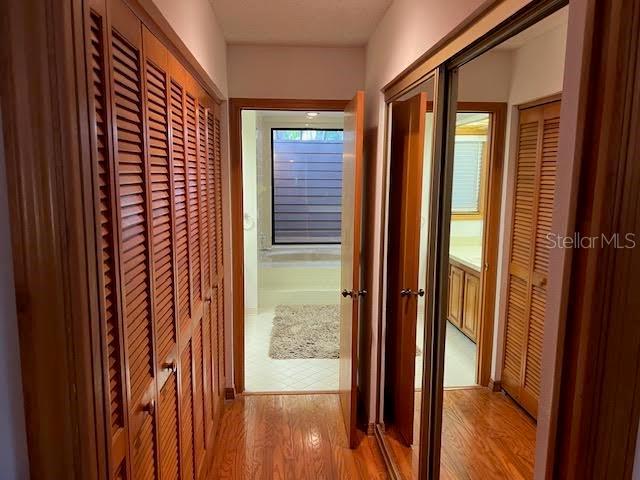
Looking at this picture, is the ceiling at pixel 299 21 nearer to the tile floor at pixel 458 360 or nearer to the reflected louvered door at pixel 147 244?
the reflected louvered door at pixel 147 244

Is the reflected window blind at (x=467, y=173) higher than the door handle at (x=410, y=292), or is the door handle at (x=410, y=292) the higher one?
the reflected window blind at (x=467, y=173)

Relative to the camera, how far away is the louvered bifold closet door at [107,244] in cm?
77

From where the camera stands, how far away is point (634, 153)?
63 centimetres

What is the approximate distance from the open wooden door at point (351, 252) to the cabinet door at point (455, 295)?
73 cm

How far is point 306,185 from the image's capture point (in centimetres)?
555

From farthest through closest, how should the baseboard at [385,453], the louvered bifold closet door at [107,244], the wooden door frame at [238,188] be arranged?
1. the wooden door frame at [238,188]
2. the baseboard at [385,453]
3. the louvered bifold closet door at [107,244]

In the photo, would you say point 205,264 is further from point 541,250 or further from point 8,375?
point 541,250

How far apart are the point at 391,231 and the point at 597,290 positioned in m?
1.69

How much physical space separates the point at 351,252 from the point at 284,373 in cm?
144

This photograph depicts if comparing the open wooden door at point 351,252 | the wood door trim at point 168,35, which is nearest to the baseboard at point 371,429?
the open wooden door at point 351,252

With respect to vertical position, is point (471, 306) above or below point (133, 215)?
below

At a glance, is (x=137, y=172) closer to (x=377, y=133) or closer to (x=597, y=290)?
(x=597, y=290)

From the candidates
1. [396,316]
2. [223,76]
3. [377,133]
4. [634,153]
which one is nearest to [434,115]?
[377,133]

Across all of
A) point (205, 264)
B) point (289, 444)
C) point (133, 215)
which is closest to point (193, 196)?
point (205, 264)
